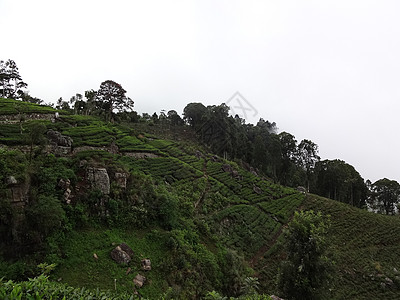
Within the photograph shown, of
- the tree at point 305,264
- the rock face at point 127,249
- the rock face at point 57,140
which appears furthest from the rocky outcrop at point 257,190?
the rock face at point 57,140

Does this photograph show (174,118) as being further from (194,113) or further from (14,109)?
(14,109)

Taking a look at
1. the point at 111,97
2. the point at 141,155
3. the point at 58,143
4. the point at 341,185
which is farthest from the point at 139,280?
the point at 341,185

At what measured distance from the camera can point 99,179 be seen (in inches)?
767

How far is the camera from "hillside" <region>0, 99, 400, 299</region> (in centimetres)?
1402

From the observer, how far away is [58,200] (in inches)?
631

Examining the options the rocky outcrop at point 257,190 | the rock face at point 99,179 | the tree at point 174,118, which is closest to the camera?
the rock face at point 99,179

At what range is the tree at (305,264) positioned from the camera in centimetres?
1450

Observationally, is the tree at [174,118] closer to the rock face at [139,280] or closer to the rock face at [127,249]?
the rock face at [127,249]

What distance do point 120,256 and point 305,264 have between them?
13.0 metres

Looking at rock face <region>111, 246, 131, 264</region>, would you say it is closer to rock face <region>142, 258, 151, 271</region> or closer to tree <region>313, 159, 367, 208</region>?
rock face <region>142, 258, 151, 271</region>

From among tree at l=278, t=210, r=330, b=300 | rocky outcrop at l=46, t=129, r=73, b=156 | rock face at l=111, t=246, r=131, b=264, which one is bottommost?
rock face at l=111, t=246, r=131, b=264

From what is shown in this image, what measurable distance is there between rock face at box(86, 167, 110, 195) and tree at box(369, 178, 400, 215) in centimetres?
6701

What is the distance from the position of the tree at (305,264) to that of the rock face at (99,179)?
1583 cm

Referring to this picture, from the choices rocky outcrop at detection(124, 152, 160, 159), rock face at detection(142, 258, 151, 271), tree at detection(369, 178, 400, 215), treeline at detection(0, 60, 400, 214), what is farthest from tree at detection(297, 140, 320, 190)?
rock face at detection(142, 258, 151, 271)
